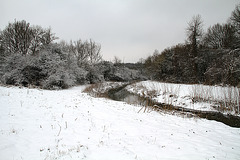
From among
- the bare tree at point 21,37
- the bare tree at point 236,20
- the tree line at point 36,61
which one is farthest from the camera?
the bare tree at point 21,37

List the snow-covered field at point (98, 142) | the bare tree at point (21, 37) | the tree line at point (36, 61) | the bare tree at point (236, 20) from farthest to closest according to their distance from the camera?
1. the bare tree at point (21, 37)
2. the tree line at point (36, 61)
3. the bare tree at point (236, 20)
4. the snow-covered field at point (98, 142)

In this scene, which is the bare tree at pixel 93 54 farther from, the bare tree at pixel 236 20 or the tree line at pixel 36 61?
the bare tree at pixel 236 20

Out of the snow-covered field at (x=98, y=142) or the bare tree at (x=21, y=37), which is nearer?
the snow-covered field at (x=98, y=142)

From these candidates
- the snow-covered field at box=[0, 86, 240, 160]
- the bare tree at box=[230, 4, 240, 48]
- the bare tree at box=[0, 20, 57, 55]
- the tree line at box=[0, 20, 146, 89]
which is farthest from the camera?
the bare tree at box=[0, 20, 57, 55]

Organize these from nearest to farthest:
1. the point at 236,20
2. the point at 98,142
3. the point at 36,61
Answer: the point at 98,142, the point at 236,20, the point at 36,61

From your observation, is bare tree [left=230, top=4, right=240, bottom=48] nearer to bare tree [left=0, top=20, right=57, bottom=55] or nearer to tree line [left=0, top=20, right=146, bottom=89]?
tree line [left=0, top=20, right=146, bottom=89]

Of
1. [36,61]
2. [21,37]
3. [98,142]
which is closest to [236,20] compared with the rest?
[98,142]

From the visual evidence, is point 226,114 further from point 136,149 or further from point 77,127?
point 77,127

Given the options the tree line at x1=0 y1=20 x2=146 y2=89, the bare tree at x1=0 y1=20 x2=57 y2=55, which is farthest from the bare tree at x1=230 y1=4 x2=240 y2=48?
the bare tree at x1=0 y1=20 x2=57 y2=55

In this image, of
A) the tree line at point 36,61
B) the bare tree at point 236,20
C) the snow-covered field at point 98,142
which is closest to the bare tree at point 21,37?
the tree line at point 36,61

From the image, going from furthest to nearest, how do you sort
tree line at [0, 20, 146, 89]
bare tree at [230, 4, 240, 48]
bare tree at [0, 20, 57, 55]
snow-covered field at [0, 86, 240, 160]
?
bare tree at [0, 20, 57, 55], tree line at [0, 20, 146, 89], bare tree at [230, 4, 240, 48], snow-covered field at [0, 86, 240, 160]

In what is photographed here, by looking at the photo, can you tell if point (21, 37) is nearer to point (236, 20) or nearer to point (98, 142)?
point (98, 142)

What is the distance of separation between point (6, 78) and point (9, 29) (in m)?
11.0

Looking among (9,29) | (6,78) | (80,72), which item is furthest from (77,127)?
(9,29)
